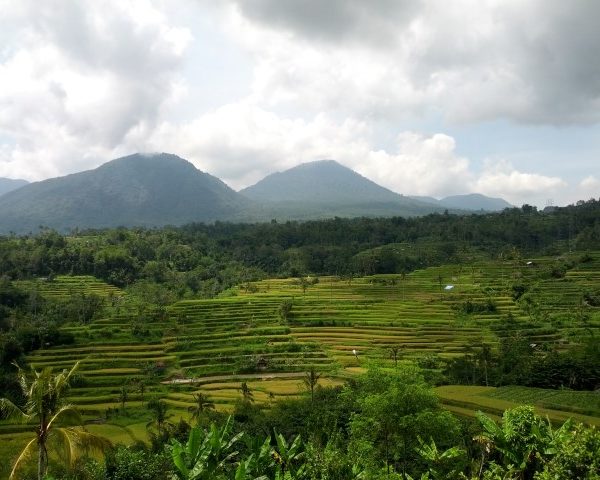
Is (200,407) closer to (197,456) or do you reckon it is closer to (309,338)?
(309,338)

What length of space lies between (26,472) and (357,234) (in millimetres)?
127990

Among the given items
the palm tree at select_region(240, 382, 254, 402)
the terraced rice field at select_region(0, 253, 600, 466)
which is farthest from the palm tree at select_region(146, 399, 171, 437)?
the palm tree at select_region(240, 382, 254, 402)

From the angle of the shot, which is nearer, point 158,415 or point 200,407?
point 158,415

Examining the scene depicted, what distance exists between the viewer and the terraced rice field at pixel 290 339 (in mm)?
45188

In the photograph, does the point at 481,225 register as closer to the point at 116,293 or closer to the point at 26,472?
the point at 116,293

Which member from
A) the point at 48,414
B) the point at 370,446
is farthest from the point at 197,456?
the point at 370,446

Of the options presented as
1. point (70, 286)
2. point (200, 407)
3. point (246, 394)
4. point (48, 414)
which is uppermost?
point (48, 414)

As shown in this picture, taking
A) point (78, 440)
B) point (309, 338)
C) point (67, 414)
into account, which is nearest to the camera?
point (78, 440)

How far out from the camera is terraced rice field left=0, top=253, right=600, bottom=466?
148 ft

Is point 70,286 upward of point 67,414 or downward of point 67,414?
downward

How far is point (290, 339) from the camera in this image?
59250mm

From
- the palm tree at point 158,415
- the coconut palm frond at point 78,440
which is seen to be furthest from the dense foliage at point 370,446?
the coconut palm frond at point 78,440

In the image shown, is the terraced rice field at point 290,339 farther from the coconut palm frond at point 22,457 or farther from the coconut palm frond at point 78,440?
the coconut palm frond at point 78,440

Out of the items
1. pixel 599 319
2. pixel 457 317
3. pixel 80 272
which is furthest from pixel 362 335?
pixel 80 272
